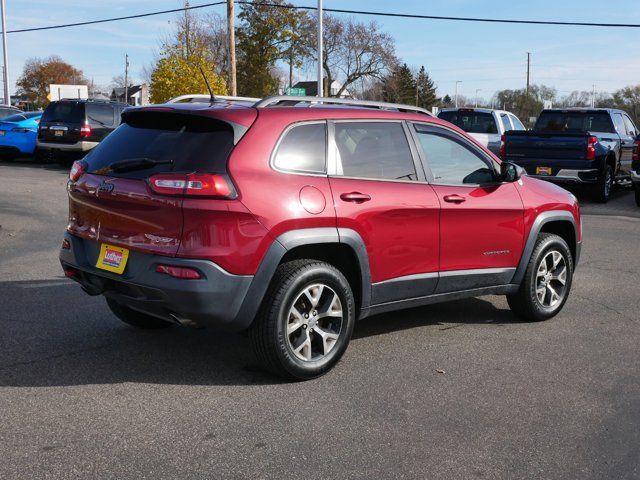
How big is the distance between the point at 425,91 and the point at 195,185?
362 feet

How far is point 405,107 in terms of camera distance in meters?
5.65

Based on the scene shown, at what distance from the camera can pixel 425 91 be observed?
4375 inches

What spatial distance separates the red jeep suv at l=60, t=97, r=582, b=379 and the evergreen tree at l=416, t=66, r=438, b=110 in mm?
104065

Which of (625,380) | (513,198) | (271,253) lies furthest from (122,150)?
(625,380)

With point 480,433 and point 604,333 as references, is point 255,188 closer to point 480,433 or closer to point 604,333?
point 480,433

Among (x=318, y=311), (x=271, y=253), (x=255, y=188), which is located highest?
(x=255, y=188)

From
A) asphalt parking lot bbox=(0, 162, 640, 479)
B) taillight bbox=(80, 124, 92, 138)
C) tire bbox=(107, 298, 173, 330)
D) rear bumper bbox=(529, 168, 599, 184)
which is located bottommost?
asphalt parking lot bbox=(0, 162, 640, 479)

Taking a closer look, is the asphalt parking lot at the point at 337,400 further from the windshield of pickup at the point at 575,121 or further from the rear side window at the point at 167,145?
the windshield of pickup at the point at 575,121

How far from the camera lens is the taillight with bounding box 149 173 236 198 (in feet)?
13.9

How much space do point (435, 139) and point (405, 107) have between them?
1.13 ft

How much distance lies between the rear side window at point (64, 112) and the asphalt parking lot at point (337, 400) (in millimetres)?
15127

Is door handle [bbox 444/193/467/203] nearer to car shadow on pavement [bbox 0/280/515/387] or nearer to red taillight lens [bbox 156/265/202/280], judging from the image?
car shadow on pavement [bbox 0/280/515/387]

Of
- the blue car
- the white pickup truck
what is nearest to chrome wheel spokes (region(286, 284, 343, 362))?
the white pickup truck

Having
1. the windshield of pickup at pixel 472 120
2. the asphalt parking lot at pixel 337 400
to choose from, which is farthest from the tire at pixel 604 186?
the asphalt parking lot at pixel 337 400
